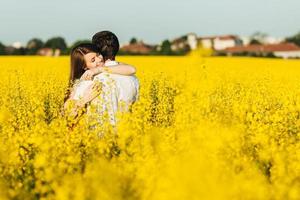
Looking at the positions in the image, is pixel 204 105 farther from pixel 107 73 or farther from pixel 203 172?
pixel 203 172

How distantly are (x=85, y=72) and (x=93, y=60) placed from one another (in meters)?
0.11

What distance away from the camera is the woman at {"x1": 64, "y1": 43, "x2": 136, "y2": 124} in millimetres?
4789

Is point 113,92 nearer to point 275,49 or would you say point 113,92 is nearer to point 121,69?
point 121,69

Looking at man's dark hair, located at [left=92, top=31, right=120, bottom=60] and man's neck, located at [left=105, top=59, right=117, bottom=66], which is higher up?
man's dark hair, located at [left=92, top=31, right=120, bottom=60]

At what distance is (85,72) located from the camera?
480 centimetres

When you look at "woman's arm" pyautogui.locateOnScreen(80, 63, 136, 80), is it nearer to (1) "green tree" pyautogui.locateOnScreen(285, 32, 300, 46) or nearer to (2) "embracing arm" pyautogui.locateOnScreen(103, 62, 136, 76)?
(2) "embracing arm" pyautogui.locateOnScreen(103, 62, 136, 76)

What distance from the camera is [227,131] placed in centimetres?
344

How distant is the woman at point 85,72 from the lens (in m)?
4.79

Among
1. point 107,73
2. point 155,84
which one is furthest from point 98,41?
point 155,84

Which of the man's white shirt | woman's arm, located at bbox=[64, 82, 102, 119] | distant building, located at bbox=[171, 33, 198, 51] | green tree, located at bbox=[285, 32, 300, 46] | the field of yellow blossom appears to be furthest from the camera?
green tree, located at bbox=[285, 32, 300, 46]

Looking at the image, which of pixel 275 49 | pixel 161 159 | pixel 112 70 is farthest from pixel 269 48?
pixel 161 159

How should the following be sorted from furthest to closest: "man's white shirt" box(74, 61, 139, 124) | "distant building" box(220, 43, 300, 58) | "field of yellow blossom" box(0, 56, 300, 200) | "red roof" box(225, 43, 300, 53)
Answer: "red roof" box(225, 43, 300, 53), "distant building" box(220, 43, 300, 58), "man's white shirt" box(74, 61, 139, 124), "field of yellow blossom" box(0, 56, 300, 200)

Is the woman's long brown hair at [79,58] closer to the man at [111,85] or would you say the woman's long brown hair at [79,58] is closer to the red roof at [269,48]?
the man at [111,85]

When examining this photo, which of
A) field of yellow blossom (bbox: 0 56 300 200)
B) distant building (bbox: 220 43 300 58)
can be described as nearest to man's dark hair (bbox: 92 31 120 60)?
field of yellow blossom (bbox: 0 56 300 200)
